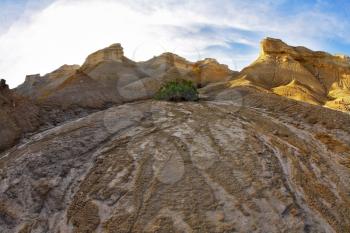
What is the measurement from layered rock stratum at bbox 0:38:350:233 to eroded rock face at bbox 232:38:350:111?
49.4 feet

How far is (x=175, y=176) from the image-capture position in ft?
32.0

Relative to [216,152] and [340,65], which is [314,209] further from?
[340,65]

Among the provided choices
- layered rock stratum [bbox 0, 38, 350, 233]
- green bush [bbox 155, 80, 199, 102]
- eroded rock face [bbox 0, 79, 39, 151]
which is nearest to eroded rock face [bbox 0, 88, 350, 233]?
layered rock stratum [bbox 0, 38, 350, 233]

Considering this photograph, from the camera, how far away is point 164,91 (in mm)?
15219

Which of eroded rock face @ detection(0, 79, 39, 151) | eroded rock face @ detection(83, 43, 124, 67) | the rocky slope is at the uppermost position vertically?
eroded rock face @ detection(83, 43, 124, 67)

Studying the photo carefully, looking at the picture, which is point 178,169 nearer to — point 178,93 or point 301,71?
point 178,93

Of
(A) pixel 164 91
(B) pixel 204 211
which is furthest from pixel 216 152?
(A) pixel 164 91

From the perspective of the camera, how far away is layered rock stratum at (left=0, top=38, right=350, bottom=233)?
29.5ft

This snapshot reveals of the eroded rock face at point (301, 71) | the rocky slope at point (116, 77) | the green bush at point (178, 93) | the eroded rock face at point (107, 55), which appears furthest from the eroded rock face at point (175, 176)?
the eroded rock face at point (107, 55)

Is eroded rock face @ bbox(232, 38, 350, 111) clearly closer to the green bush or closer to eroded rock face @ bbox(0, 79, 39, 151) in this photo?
the green bush

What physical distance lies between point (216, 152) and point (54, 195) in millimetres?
3356

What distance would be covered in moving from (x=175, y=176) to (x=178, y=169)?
0.23 m

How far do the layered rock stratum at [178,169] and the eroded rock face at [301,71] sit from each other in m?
15.1

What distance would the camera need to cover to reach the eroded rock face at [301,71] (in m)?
29.9
